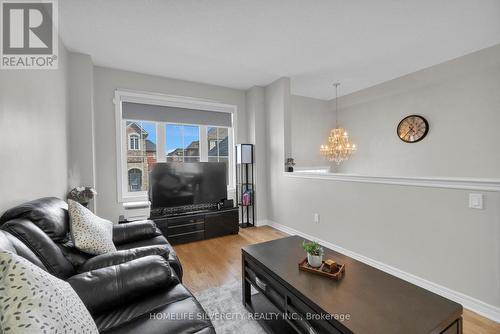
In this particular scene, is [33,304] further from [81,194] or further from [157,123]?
[157,123]

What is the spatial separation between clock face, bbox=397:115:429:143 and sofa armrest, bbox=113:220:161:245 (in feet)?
14.2

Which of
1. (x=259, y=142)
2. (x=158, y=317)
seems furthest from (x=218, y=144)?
(x=158, y=317)

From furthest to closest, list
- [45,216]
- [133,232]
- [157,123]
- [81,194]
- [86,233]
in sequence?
[157,123]
[81,194]
[133,232]
[86,233]
[45,216]

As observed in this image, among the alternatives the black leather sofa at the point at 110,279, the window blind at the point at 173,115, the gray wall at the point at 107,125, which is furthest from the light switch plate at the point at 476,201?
the gray wall at the point at 107,125

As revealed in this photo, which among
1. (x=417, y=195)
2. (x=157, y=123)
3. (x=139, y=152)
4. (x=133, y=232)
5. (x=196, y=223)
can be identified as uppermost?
(x=157, y=123)

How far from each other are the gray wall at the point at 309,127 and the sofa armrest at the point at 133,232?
138 inches

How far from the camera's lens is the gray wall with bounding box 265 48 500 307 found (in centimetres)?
181

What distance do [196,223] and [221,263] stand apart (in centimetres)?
95

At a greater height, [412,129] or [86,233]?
[412,129]

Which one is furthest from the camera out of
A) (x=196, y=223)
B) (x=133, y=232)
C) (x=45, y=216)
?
(x=196, y=223)

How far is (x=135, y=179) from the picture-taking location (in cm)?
357

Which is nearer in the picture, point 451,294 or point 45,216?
point 45,216

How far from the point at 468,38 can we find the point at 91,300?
14.2 feet

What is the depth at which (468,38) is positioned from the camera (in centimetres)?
262
